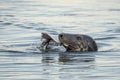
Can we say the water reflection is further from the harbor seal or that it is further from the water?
the harbor seal

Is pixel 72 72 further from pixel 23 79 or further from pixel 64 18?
pixel 64 18

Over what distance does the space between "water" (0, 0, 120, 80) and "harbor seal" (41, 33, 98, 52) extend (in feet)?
0.57

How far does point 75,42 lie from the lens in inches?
527

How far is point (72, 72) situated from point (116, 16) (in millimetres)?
11113

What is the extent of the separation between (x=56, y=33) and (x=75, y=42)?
13.1ft

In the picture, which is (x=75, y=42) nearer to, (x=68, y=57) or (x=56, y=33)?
(x=68, y=57)

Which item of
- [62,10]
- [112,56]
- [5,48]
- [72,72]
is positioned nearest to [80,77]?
[72,72]

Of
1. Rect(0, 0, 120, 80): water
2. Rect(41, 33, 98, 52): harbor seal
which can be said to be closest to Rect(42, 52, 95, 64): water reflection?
Rect(0, 0, 120, 80): water

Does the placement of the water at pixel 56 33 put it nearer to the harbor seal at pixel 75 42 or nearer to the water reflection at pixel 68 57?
the water reflection at pixel 68 57

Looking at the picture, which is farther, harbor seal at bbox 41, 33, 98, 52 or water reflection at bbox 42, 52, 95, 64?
harbor seal at bbox 41, 33, 98, 52

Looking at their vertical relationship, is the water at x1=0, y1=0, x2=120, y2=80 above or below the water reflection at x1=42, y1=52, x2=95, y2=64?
above

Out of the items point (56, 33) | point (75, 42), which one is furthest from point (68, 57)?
point (56, 33)

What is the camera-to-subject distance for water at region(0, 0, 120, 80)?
10830mm

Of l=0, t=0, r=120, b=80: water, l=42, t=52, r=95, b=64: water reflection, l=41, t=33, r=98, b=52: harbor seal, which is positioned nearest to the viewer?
l=0, t=0, r=120, b=80: water
